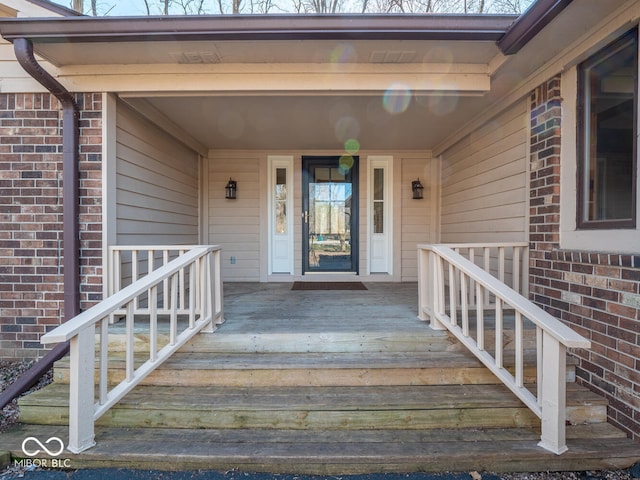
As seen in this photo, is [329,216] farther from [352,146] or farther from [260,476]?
[260,476]

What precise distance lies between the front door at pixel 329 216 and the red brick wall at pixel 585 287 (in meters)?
2.56

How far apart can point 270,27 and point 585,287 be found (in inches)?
108

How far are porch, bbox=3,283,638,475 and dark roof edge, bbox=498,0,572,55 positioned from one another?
6.77 ft

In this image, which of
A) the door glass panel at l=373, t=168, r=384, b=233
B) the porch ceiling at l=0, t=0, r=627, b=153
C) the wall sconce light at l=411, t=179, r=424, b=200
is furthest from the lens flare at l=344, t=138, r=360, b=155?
the wall sconce light at l=411, t=179, r=424, b=200

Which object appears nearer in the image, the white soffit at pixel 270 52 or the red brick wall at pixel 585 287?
the red brick wall at pixel 585 287

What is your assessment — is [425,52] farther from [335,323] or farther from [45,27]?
[45,27]

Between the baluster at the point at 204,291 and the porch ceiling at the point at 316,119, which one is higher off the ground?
the porch ceiling at the point at 316,119

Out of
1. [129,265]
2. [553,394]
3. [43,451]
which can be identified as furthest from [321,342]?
[129,265]

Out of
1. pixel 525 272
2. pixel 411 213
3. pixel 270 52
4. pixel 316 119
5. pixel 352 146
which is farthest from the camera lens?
pixel 411 213

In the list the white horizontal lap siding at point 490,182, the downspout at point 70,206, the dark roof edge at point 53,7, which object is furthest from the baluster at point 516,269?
the dark roof edge at point 53,7

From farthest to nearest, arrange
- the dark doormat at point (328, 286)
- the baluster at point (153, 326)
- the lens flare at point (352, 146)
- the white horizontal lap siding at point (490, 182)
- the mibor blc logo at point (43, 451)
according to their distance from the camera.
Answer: the lens flare at point (352, 146), the dark doormat at point (328, 286), the white horizontal lap siding at point (490, 182), the baluster at point (153, 326), the mibor blc logo at point (43, 451)

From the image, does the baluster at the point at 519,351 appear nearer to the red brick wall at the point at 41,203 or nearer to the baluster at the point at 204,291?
the baluster at the point at 204,291

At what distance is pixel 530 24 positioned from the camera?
75.1 inches

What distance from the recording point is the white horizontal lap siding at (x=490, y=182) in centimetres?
280
